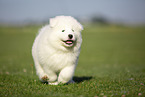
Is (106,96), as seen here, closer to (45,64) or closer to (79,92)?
(79,92)

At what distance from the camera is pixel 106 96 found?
5.07 metres

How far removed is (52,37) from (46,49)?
435mm

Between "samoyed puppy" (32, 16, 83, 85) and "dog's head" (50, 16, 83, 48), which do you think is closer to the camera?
"dog's head" (50, 16, 83, 48)

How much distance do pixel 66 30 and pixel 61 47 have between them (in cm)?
52

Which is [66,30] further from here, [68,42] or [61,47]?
[61,47]

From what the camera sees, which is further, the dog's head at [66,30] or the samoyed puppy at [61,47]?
the samoyed puppy at [61,47]

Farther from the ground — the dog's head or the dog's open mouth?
the dog's head

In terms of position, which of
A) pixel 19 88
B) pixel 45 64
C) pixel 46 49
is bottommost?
pixel 19 88

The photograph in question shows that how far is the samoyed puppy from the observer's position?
5.94 metres

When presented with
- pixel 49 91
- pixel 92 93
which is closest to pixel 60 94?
pixel 49 91

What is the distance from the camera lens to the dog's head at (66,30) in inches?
230

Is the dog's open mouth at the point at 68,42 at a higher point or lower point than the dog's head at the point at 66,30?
lower

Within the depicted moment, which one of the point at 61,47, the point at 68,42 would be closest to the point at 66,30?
the point at 68,42

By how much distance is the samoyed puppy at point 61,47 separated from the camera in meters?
5.94
